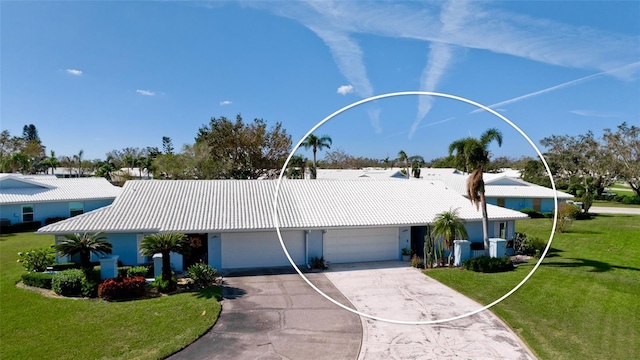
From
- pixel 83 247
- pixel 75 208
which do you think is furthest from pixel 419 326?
pixel 75 208

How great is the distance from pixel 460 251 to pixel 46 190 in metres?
32.4

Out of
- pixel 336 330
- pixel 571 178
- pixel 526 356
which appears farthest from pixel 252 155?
pixel 571 178

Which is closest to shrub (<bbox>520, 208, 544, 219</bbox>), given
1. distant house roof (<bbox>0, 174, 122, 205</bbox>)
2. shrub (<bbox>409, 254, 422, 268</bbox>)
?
shrub (<bbox>409, 254, 422, 268</bbox>)

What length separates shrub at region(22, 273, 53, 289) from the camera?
13940 mm

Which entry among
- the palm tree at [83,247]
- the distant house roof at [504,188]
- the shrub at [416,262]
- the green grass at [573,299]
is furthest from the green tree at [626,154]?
the palm tree at [83,247]

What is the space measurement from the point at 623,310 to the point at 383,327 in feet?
25.5

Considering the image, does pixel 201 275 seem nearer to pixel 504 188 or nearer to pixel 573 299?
pixel 573 299

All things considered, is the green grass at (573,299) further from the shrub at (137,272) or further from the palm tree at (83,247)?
the palm tree at (83,247)

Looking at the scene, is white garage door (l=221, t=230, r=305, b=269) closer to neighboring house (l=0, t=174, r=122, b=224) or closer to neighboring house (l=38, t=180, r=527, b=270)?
neighboring house (l=38, t=180, r=527, b=270)

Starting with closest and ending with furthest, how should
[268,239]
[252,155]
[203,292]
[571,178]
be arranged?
[203,292]
[268,239]
[252,155]
[571,178]

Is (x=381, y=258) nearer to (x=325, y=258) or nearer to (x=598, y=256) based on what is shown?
(x=325, y=258)

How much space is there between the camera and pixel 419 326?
413 inches

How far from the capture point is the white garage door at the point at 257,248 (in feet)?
55.0

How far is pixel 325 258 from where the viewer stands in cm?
1756
